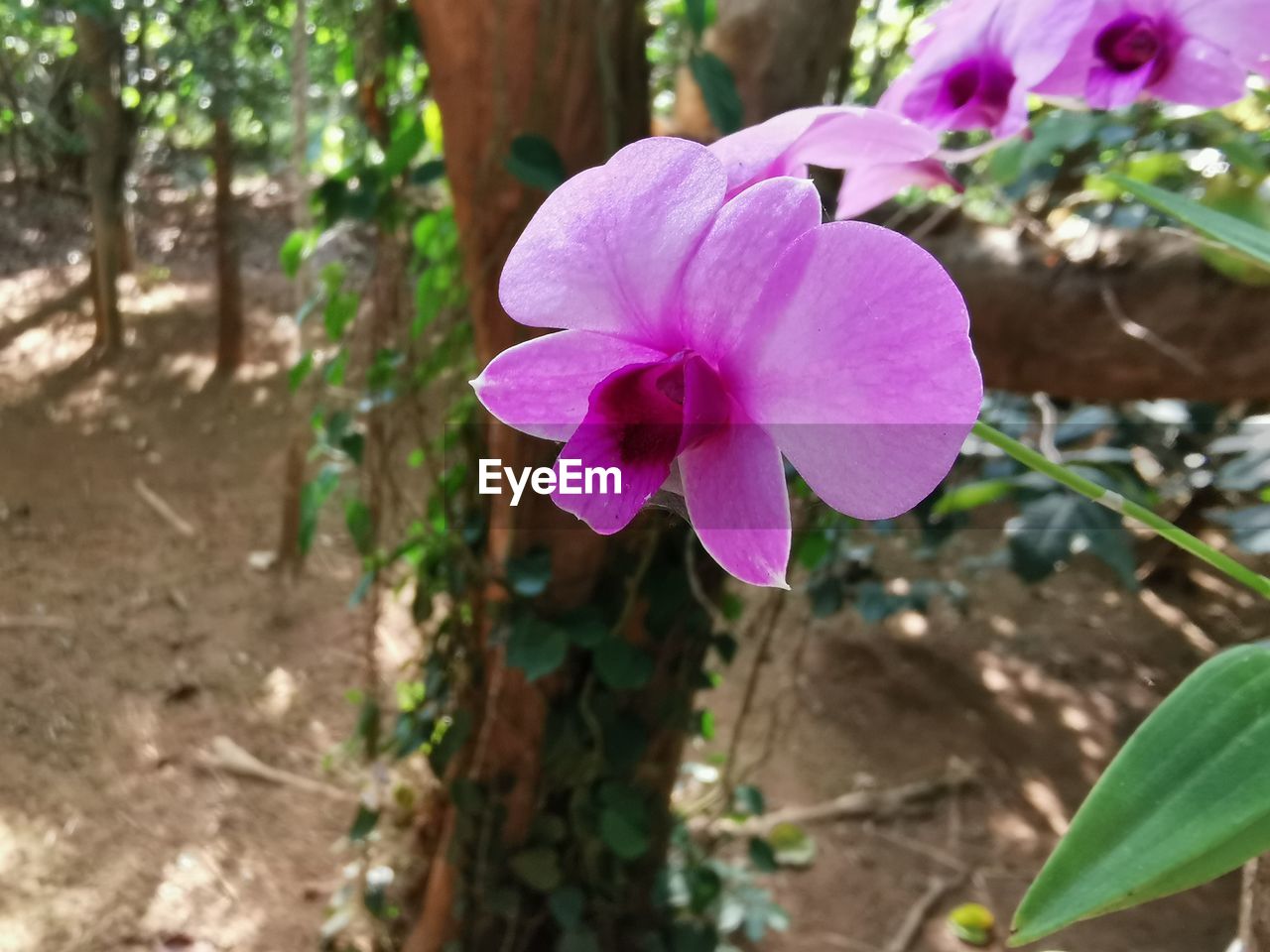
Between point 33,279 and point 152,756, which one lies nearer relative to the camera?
point 152,756

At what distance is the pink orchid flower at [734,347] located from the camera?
0.18m

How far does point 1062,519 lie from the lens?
1095mm

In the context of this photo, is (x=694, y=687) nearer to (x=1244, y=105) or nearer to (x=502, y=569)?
(x=502, y=569)

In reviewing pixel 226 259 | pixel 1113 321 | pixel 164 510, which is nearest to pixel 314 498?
pixel 1113 321

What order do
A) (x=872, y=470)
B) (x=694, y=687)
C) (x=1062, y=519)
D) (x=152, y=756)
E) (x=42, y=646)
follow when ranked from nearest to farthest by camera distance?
(x=872, y=470), (x=694, y=687), (x=1062, y=519), (x=152, y=756), (x=42, y=646)

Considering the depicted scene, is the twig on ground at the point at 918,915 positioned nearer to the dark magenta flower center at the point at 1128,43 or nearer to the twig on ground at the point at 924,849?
the twig on ground at the point at 924,849

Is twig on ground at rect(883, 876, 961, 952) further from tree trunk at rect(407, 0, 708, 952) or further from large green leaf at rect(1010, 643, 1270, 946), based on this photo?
large green leaf at rect(1010, 643, 1270, 946)

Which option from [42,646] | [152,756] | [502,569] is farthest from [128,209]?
[502,569]

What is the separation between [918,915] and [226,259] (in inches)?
101

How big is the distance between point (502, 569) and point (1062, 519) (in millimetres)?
710

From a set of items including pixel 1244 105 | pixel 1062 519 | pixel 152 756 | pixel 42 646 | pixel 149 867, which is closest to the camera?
pixel 1244 105

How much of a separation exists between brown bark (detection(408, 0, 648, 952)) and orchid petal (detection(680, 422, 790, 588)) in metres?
0.46

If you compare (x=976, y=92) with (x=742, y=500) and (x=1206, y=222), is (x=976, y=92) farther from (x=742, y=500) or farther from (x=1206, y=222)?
(x=742, y=500)

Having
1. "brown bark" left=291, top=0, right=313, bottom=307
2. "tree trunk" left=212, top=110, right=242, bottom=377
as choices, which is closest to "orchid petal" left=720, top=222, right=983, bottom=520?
"brown bark" left=291, top=0, right=313, bottom=307
